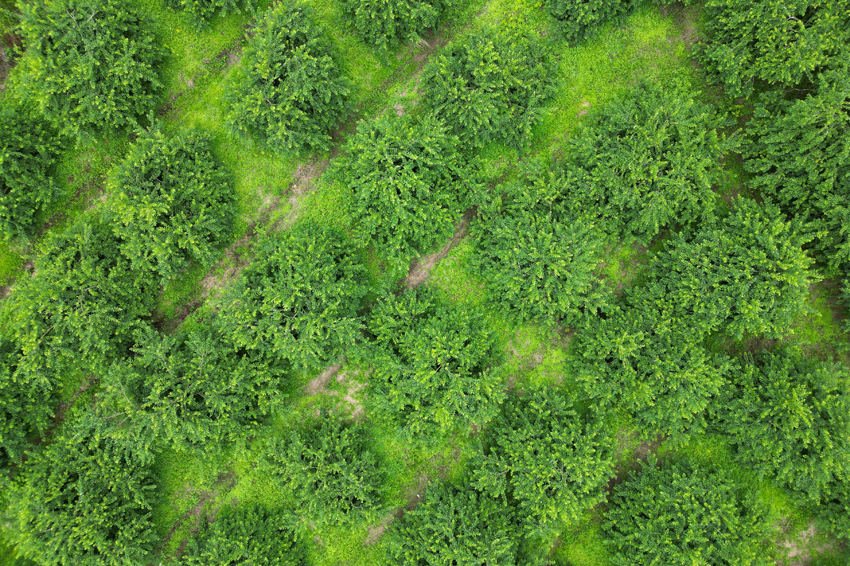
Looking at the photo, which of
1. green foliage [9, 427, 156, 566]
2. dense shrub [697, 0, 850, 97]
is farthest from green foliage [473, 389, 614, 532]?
dense shrub [697, 0, 850, 97]

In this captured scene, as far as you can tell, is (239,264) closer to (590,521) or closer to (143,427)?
(143,427)

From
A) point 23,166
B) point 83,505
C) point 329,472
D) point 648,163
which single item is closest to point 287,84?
point 23,166

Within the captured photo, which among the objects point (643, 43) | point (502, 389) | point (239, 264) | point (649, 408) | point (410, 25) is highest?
point (410, 25)

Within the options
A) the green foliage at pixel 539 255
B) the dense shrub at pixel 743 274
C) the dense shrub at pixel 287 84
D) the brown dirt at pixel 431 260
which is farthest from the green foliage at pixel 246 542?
the dense shrub at pixel 743 274

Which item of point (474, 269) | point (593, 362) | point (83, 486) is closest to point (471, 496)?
point (593, 362)

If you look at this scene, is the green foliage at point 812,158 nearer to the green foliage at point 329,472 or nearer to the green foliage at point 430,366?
the green foliage at point 430,366

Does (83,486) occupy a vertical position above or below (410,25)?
below
